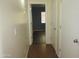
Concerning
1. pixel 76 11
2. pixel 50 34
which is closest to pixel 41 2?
pixel 50 34

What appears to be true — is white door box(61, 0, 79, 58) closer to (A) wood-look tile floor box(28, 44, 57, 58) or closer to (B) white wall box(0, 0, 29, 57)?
(B) white wall box(0, 0, 29, 57)

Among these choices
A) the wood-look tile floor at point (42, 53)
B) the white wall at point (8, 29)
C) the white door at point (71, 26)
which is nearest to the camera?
the white wall at point (8, 29)

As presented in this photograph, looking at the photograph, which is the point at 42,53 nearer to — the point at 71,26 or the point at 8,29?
the point at 71,26

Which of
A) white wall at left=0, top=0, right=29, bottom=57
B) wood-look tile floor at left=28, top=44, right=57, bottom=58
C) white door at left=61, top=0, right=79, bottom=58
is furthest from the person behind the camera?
wood-look tile floor at left=28, top=44, right=57, bottom=58

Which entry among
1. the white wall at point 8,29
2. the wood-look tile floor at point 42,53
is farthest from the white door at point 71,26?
the wood-look tile floor at point 42,53

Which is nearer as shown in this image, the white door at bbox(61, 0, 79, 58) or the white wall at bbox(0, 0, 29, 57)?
the white wall at bbox(0, 0, 29, 57)

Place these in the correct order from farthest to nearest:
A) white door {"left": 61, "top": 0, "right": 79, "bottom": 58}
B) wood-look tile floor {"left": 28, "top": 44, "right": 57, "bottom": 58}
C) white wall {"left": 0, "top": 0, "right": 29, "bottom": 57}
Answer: wood-look tile floor {"left": 28, "top": 44, "right": 57, "bottom": 58} → white door {"left": 61, "top": 0, "right": 79, "bottom": 58} → white wall {"left": 0, "top": 0, "right": 29, "bottom": 57}

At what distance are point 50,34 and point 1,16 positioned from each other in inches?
213

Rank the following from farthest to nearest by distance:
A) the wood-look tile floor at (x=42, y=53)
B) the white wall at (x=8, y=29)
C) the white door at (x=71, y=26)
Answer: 1. the wood-look tile floor at (x=42, y=53)
2. the white door at (x=71, y=26)
3. the white wall at (x=8, y=29)

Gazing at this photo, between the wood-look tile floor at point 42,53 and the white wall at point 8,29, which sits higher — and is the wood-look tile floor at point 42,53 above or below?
below

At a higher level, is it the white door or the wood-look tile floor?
the white door

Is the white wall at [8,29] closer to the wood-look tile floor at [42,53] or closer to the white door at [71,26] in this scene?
the white door at [71,26]

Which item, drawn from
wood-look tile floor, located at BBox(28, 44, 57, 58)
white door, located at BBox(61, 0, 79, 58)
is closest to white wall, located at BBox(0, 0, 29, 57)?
white door, located at BBox(61, 0, 79, 58)

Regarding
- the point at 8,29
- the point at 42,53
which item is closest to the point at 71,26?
the point at 8,29
